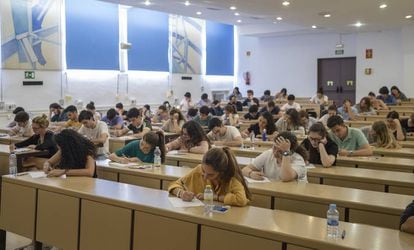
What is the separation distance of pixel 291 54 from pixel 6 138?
1301 cm

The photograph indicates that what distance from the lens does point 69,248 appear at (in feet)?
12.0

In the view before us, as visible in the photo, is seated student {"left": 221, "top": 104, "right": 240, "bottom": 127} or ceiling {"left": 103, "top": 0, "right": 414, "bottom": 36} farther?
ceiling {"left": 103, "top": 0, "right": 414, "bottom": 36}

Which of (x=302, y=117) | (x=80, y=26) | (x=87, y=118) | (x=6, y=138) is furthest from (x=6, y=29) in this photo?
(x=302, y=117)

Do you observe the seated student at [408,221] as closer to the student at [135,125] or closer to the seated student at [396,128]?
the seated student at [396,128]

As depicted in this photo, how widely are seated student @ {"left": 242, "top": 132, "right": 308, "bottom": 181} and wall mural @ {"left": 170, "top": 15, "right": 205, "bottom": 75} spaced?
12011mm

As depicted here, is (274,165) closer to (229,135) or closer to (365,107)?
(229,135)

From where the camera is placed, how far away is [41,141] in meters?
5.88

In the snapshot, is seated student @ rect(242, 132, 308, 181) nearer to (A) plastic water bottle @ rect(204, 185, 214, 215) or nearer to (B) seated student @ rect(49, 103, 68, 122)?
(A) plastic water bottle @ rect(204, 185, 214, 215)

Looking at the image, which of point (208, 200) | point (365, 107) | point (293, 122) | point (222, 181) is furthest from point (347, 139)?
point (365, 107)

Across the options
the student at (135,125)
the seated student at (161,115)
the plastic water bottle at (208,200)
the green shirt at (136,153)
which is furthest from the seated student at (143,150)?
the seated student at (161,115)

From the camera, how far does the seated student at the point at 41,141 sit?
5.16 meters

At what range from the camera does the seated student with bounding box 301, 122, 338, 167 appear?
4.67 metres

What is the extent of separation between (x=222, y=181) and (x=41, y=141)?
3409 millimetres

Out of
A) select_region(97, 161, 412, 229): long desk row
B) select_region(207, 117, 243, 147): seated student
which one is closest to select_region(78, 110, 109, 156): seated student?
select_region(207, 117, 243, 147): seated student
